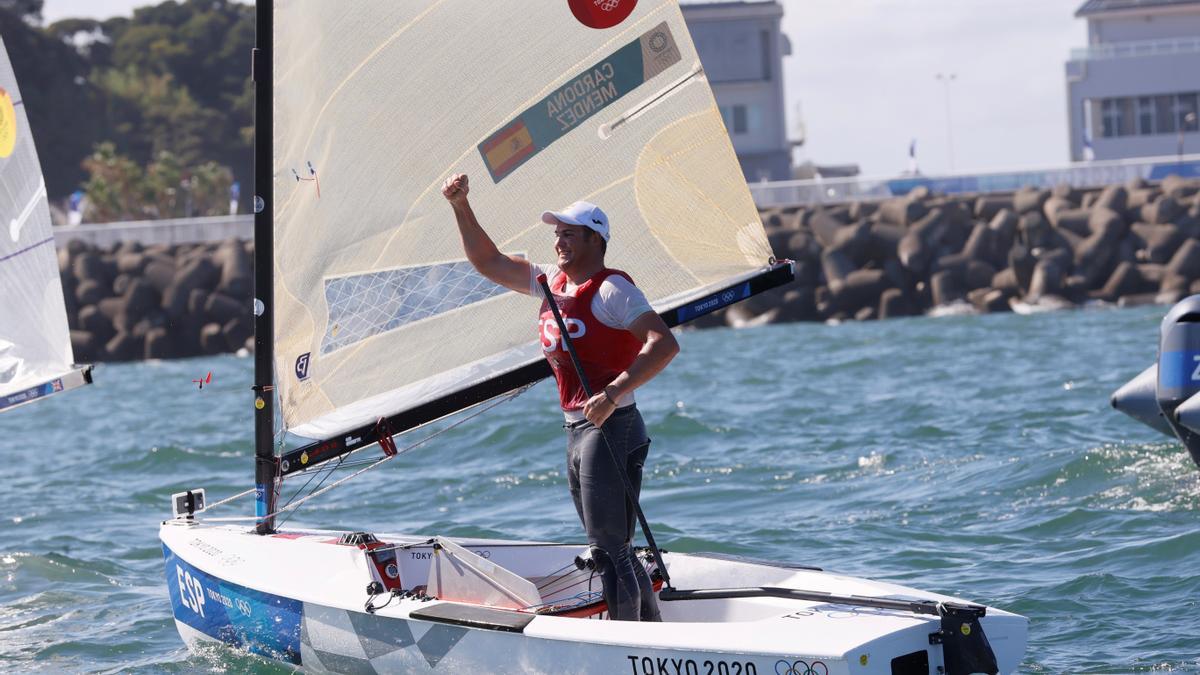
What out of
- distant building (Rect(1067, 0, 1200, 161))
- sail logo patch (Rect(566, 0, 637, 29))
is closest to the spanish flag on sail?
sail logo patch (Rect(566, 0, 637, 29))

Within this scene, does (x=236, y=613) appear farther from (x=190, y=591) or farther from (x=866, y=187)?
(x=866, y=187)

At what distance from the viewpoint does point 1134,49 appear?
4628 cm

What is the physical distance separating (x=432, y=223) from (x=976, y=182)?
2684 centimetres

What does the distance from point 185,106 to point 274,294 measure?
57409 millimetres

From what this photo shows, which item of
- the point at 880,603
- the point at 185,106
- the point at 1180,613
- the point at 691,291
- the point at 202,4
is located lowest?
the point at 1180,613

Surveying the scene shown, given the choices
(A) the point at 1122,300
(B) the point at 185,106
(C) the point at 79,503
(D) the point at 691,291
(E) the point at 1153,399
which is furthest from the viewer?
(B) the point at 185,106

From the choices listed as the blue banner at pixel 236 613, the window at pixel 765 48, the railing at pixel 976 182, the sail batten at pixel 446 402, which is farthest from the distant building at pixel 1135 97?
the blue banner at pixel 236 613

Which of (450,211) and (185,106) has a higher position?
(185,106)

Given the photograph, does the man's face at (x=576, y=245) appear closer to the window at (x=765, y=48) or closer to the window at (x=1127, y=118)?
the window at (x=1127, y=118)

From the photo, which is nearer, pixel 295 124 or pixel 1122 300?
pixel 295 124

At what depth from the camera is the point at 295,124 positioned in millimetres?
6246

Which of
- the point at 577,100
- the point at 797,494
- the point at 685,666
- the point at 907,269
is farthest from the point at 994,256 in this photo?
the point at 685,666

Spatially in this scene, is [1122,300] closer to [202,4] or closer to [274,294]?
[274,294]

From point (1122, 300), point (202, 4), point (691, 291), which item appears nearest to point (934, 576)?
point (691, 291)
